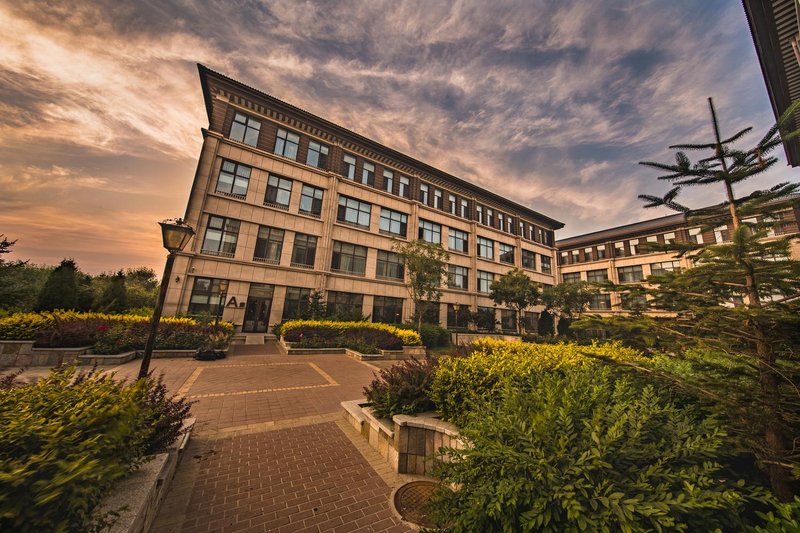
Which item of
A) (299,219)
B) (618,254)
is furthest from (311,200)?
(618,254)

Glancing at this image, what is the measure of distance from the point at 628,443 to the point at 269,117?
28246mm

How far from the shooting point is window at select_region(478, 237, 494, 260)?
3522 cm

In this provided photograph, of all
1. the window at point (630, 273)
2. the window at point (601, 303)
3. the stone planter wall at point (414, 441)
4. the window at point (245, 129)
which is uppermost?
the window at point (245, 129)

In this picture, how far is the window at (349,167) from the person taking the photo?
27.0m

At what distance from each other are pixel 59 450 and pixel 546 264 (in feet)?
157

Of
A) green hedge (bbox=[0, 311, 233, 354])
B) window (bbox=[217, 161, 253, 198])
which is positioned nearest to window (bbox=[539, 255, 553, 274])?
window (bbox=[217, 161, 253, 198])

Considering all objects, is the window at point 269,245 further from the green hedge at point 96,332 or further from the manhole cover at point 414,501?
the manhole cover at point 414,501

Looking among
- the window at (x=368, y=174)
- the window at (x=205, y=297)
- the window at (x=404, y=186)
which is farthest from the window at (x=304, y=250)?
the window at (x=404, y=186)

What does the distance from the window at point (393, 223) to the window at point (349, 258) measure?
3368mm

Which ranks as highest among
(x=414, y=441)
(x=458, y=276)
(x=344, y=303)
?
(x=458, y=276)

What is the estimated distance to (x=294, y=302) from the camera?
22.9m

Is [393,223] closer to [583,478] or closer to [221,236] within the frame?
[221,236]

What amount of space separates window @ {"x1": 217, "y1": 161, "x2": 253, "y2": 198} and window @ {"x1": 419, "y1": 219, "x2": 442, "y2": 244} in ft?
55.8

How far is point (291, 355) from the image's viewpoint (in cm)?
1477
